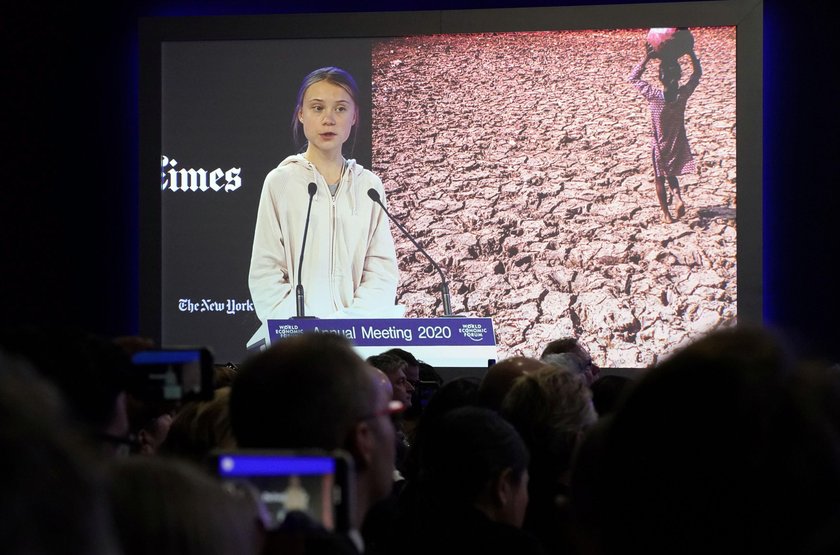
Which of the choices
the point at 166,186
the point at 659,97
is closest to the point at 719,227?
the point at 659,97

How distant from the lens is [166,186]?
6.64 metres

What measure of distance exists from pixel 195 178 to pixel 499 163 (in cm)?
187

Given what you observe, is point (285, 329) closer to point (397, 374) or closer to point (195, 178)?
point (195, 178)

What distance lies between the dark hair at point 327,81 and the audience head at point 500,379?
376 cm

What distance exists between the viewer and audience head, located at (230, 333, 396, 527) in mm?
1506

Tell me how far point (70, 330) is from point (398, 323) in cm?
461

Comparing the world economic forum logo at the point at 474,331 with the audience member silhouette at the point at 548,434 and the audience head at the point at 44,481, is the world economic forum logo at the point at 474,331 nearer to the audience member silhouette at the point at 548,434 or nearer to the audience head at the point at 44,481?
the audience member silhouette at the point at 548,434

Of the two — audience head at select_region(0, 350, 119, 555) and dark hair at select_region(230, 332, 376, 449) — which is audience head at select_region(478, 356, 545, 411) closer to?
dark hair at select_region(230, 332, 376, 449)

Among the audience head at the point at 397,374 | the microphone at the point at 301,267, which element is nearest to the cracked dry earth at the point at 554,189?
the microphone at the point at 301,267

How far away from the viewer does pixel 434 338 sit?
20.8 feet

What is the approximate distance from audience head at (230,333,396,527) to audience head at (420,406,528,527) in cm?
53

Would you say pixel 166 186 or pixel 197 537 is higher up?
pixel 166 186

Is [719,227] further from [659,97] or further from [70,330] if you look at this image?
[70,330]

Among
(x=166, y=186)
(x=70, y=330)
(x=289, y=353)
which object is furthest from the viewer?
(x=166, y=186)
